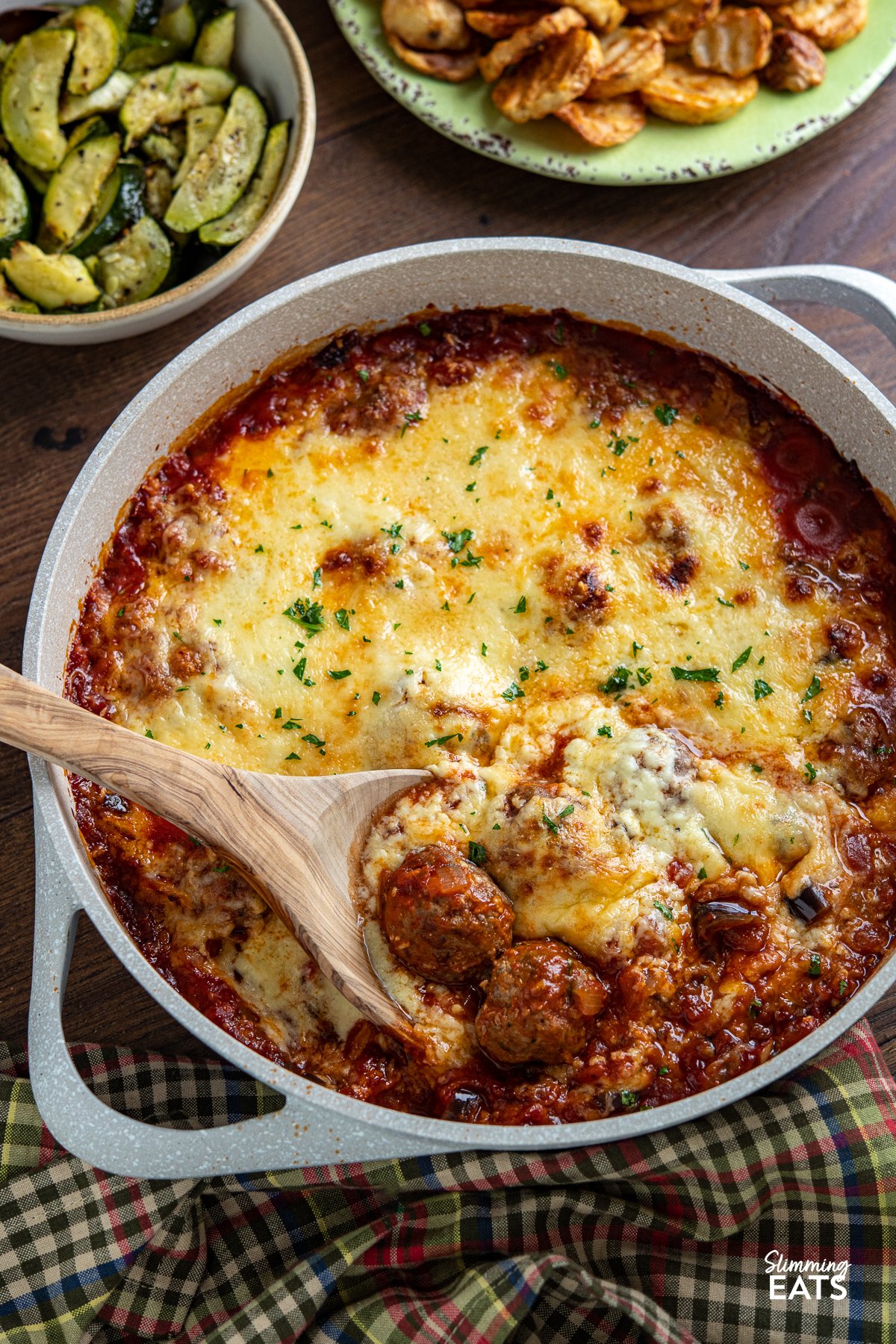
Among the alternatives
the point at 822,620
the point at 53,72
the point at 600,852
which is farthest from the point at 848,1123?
the point at 53,72

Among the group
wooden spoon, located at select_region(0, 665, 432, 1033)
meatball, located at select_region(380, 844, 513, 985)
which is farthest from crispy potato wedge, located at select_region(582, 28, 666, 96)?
meatball, located at select_region(380, 844, 513, 985)

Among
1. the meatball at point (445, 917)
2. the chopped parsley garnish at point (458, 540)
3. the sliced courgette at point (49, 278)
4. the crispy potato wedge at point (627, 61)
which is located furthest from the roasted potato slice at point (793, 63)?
the meatball at point (445, 917)

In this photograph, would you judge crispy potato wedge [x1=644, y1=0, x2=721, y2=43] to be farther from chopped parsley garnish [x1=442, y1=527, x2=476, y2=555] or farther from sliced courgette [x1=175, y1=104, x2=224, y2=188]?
chopped parsley garnish [x1=442, y1=527, x2=476, y2=555]

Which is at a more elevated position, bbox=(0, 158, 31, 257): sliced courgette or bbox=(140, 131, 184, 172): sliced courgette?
bbox=(140, 131, 184, 172): sliced courgette

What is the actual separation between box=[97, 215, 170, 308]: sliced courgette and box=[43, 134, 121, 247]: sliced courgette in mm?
113

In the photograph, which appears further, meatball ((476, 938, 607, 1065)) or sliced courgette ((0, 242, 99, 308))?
sliced courgette ((0, 242, 99, 308))

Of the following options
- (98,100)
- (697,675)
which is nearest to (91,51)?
(98,100)

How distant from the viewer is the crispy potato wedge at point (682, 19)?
3520 mm

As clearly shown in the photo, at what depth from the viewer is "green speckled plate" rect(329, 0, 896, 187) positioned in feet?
11.6

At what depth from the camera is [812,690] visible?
10.0 ft

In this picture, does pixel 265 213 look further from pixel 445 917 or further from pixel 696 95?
pixel 445 917

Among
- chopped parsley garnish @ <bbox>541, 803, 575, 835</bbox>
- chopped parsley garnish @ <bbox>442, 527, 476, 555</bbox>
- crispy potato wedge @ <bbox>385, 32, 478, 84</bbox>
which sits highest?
crispy potato wedge @ <bbox>385, 32, 478, 84</bbox>

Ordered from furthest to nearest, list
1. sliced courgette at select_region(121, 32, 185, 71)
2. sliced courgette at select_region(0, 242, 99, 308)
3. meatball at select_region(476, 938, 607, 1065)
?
sliced courgette at select_region(121, 32, 185, 71), sliced courgette at select_region(0, 242, 99, 308), meatball at select_region(476, 938, 607, 1065)

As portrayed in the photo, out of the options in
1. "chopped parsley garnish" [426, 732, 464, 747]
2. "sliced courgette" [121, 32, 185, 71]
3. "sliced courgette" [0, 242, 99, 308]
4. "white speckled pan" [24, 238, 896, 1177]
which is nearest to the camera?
"white speckled pan" [24, 238, 896, 1177]
